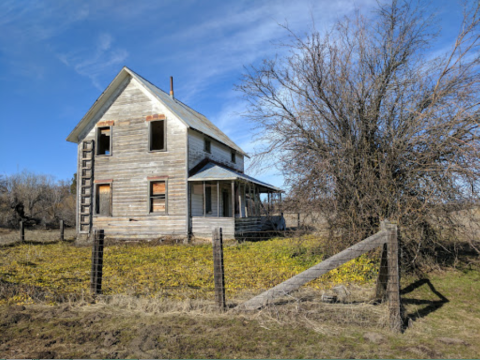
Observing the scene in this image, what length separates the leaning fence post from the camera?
4391mm

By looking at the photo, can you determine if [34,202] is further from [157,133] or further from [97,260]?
[97,260]

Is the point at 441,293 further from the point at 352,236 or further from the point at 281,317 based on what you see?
the point at 281,317

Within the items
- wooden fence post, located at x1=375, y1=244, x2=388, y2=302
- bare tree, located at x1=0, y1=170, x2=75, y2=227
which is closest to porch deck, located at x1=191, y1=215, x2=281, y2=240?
wooden fence post, located at x1=375, y1=244, x2=388, y2=302

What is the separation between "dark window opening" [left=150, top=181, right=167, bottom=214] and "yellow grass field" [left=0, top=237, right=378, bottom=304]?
4.42m

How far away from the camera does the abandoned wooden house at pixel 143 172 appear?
15.7 m

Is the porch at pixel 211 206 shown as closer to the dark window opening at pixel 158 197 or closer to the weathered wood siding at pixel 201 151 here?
the weathered wood siding at pixel 201 151

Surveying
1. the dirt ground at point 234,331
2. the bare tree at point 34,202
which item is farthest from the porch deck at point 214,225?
the bare tree at point 34,202

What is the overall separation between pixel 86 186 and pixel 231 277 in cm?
1231

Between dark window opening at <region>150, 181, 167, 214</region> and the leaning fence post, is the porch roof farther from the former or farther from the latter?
the leaning fence post

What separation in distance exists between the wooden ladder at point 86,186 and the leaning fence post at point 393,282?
15.7 meters

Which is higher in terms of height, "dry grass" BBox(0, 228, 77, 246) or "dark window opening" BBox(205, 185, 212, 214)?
"dark window opening" BBox(205, 185, 212, 214)

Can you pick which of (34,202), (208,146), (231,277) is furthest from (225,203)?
(34,202)

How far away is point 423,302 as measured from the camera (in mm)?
5711

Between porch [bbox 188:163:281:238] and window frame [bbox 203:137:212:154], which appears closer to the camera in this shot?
porch [bbox 188:163:281:238]
